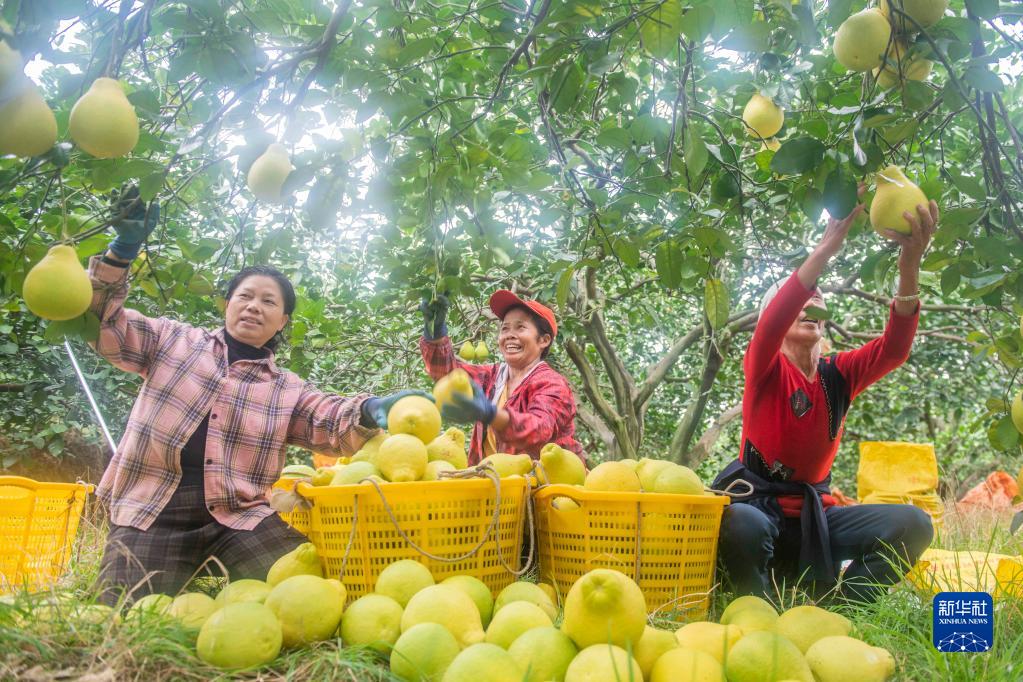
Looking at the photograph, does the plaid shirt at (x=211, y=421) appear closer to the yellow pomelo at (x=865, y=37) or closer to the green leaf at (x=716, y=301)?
the green leaf at (x=716, y=301)

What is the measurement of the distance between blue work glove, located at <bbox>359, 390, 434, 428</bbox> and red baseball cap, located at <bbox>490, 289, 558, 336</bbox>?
0.80 meters

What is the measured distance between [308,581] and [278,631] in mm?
130

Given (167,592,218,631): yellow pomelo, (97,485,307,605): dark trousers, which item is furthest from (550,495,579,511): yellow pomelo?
(97,485,307,605): dark trousers

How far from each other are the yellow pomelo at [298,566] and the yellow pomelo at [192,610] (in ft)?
0.61

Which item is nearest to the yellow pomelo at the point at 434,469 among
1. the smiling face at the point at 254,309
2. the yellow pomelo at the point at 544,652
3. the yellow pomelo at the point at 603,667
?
the yellow pomelo at the point at 544,652

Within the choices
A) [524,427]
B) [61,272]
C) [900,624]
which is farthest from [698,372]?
[61,272]

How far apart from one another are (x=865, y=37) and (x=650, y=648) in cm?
111

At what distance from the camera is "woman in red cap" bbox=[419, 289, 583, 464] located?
2.32 metres

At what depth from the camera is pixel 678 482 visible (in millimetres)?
1921

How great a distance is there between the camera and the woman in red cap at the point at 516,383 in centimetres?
232

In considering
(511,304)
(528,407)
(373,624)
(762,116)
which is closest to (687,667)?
A: (373,624)

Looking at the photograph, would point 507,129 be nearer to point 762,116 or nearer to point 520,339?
point 762,116

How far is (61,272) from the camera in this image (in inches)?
55.2

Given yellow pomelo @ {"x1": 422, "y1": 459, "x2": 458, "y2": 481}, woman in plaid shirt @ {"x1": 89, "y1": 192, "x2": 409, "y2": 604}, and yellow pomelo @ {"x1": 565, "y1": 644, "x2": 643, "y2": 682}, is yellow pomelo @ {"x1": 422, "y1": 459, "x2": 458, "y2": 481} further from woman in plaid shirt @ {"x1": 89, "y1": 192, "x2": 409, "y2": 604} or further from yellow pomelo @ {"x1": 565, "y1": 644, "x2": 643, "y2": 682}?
yellow pomelo @ {"x1": 565, "y1": 644, "x2": 643, "y2": 682}
